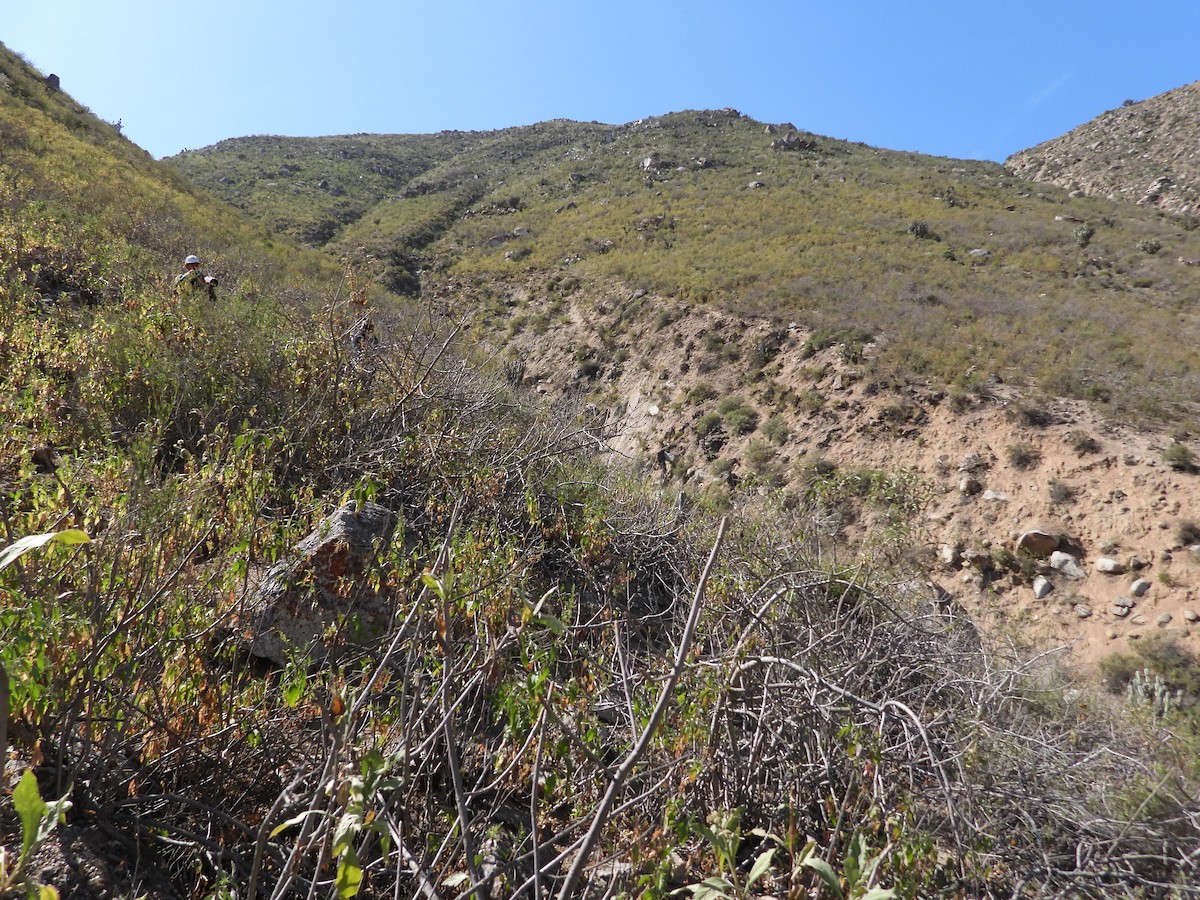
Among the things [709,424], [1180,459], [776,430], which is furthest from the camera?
[709,424]

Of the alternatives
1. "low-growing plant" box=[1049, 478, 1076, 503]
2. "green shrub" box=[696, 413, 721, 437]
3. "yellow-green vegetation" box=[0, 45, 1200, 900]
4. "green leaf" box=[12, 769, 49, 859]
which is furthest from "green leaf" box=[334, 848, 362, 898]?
"green shrub" box=[696, 413, 721, 437]

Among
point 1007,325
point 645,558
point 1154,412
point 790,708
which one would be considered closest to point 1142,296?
point 1007,325

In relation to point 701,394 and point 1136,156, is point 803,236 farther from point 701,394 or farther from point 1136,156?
point 1136,156

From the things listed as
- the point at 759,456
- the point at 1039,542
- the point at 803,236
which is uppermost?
the point at 803,236

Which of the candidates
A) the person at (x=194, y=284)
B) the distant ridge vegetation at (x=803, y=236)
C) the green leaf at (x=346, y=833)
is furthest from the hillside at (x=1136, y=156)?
the green leaf at (x=346, y=833)

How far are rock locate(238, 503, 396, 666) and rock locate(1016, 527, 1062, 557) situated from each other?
748 cm

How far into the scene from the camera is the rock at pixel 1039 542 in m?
7.15

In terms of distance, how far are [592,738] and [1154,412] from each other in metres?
10.1

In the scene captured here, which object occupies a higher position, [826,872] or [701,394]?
[701,394]

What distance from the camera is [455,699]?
196 cm

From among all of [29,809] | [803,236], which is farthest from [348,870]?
[803,236]

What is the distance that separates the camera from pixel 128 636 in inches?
76.3

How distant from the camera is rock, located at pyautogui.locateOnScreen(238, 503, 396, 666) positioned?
8.09 feet

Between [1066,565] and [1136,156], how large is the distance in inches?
1349
